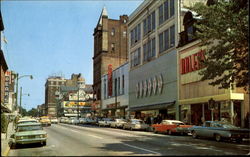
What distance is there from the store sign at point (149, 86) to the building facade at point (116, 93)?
6.34 metres

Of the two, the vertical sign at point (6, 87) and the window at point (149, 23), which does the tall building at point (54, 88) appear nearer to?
the vertical sign at point (6, 87)

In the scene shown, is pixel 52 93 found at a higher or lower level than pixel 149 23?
lower

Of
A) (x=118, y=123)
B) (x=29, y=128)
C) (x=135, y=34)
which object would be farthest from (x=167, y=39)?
(x=29, y=128)

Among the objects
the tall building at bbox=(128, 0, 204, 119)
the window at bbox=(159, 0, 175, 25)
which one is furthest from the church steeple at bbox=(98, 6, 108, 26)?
the window at bbox=(159, 0, 175, 25)

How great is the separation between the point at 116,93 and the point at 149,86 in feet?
60.7

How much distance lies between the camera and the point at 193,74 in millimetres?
34688

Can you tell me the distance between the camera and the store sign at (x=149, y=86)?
142 feet

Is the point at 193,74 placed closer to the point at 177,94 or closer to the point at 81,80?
the point at 177,94

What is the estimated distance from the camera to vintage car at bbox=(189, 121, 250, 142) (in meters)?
20.5

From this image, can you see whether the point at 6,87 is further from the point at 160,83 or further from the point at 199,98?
the point at 199,98

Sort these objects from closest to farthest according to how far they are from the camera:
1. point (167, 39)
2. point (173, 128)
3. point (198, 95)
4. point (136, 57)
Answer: point (173, 128) → point (198, 95) → point (167, 39) → point (136, 57)

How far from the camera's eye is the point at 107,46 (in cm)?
8031

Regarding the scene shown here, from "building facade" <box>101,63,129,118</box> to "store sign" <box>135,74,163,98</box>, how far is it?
6339 millimetres

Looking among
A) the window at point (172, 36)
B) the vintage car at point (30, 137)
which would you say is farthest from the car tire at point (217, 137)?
the window at point (172, 36)
